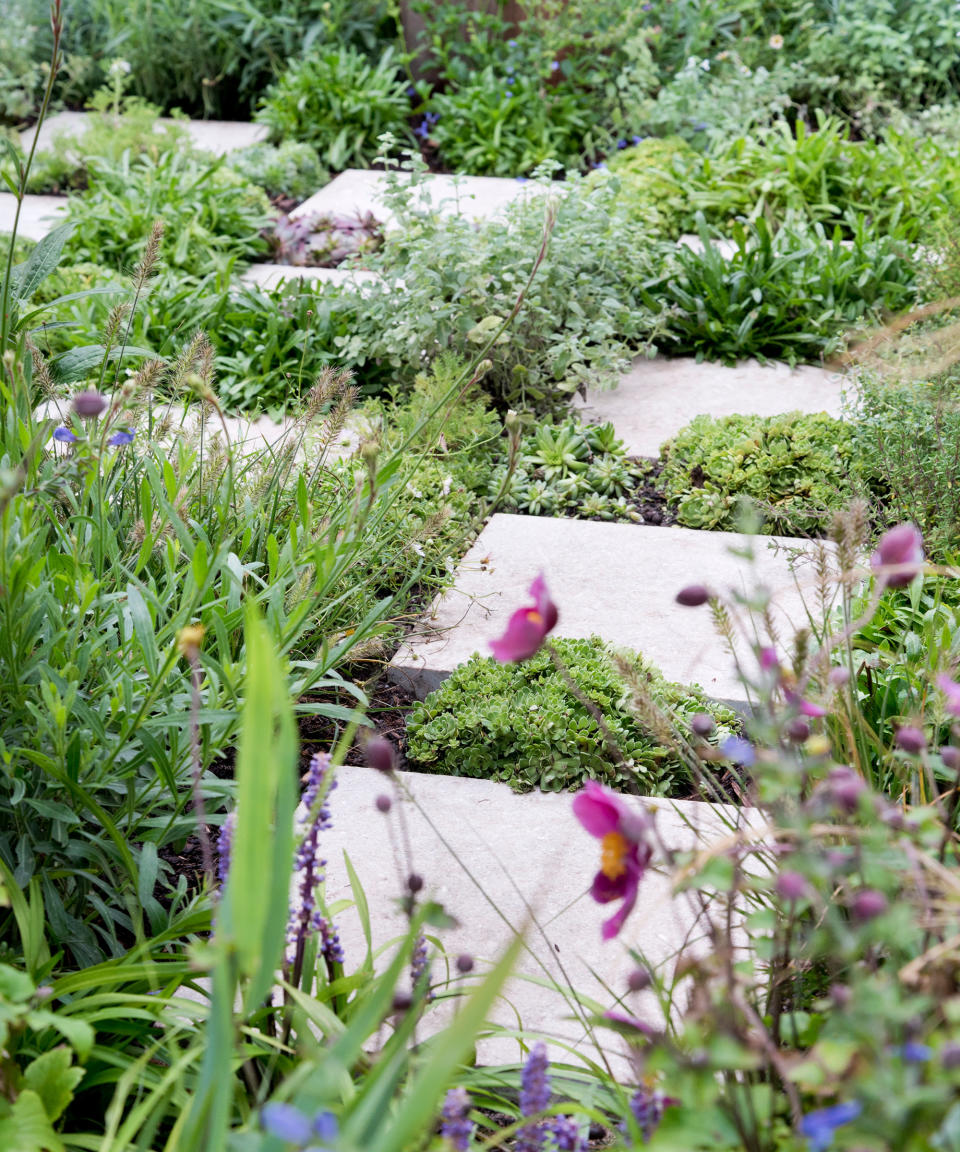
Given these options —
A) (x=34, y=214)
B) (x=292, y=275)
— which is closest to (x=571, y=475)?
(x=292, y=275)

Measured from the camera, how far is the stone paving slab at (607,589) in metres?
2.54

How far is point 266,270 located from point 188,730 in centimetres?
336

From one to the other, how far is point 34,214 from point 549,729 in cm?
397

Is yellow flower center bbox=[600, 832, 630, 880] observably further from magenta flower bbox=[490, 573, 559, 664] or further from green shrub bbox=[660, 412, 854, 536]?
green shrub bbox=[660, 412, 854, 536]

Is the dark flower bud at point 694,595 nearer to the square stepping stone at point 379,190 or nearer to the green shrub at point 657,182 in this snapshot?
the green shrub at point 657,182

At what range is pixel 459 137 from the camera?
586 centimetres

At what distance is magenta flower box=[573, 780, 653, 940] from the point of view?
1.00 meters

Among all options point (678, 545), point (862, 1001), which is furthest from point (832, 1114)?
point (678, 545)

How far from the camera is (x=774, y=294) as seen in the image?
409 cm

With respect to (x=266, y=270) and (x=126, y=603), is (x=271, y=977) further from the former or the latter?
(x=266, y=270)

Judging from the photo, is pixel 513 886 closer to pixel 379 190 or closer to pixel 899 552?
pixel 899 552

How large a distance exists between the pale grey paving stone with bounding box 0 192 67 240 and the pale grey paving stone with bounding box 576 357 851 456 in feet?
7.67

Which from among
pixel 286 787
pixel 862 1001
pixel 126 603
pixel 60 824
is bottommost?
pixel 60 824

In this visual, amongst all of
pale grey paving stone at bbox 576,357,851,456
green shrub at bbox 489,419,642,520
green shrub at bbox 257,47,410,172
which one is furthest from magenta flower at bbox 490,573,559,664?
green shrub at bbox 257,47,410,172
